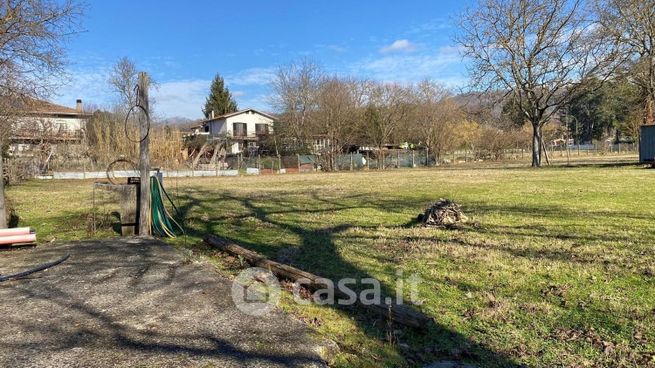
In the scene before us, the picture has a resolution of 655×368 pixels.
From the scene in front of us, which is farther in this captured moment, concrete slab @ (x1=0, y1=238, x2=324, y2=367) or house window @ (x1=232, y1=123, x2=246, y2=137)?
house window @ (x1=232, y1=123, x2=246, y2=137)

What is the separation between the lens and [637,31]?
2644cm

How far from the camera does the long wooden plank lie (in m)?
3.45

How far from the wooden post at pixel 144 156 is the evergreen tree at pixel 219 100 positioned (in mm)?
66108

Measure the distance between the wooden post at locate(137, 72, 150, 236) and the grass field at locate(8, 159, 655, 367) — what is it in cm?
80

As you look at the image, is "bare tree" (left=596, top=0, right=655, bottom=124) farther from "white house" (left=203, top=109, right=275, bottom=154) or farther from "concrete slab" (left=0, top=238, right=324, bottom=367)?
"white house" (left=203, top=109, right=275, bottom=154)

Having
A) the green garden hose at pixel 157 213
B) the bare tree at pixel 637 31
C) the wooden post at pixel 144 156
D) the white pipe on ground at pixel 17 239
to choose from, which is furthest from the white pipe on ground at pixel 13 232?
the bare tree at pixel 637 31

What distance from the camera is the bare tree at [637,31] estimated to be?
25594 millimetres

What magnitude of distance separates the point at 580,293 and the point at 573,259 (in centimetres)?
129

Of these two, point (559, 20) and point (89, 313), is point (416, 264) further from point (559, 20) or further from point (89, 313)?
point (559, 20)

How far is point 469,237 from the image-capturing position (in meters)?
6.75

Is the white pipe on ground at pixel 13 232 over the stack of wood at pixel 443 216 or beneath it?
over

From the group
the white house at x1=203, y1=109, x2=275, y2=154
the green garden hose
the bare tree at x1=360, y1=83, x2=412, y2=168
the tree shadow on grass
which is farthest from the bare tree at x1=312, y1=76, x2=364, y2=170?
the green garden hose

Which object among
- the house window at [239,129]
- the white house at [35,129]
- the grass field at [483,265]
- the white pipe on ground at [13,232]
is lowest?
the grass field at [483,265]

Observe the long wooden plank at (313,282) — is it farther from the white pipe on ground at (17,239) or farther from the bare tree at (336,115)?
the bare tree at (336,115)
